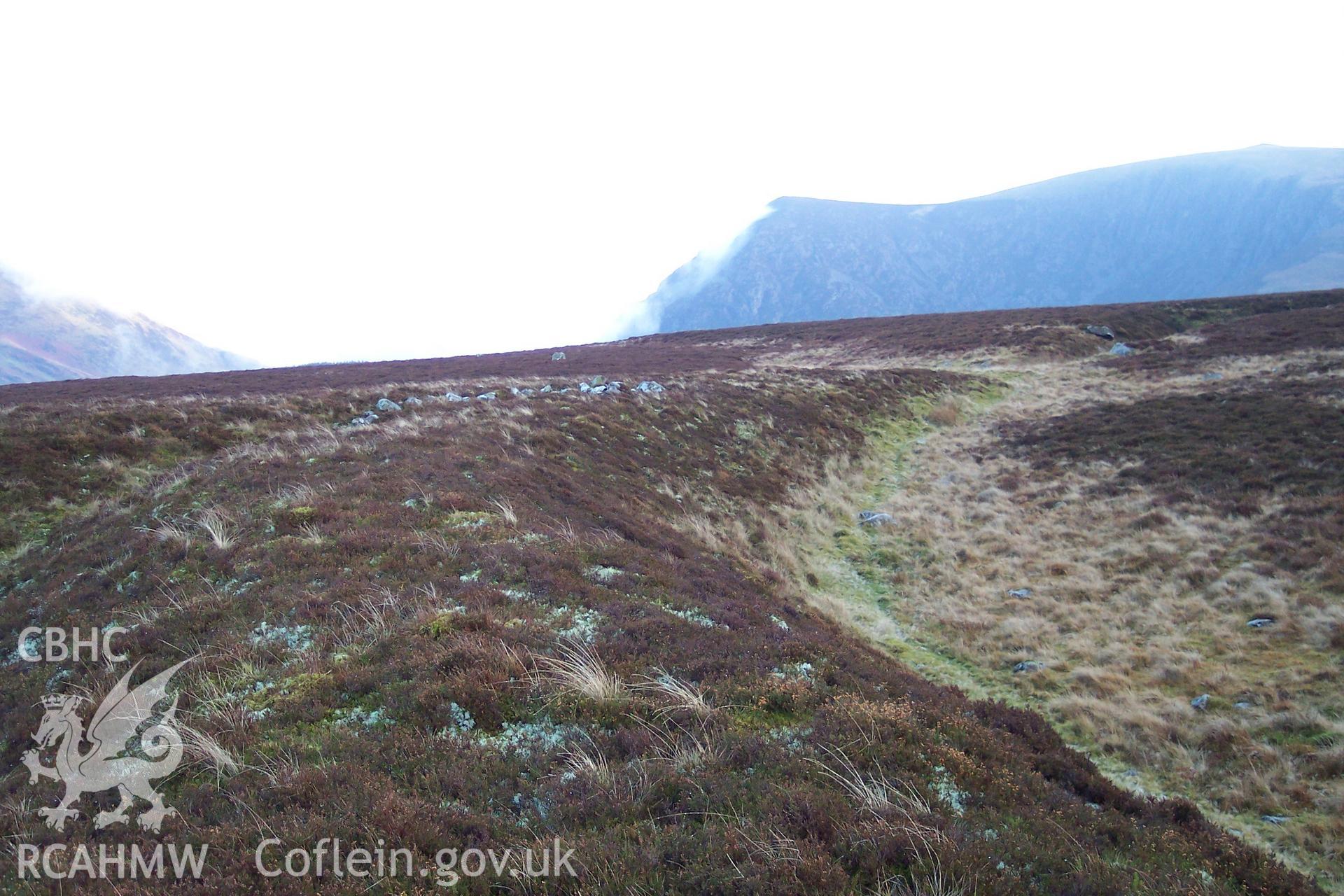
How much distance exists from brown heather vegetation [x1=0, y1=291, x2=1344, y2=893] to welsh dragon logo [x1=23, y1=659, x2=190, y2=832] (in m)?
0.16

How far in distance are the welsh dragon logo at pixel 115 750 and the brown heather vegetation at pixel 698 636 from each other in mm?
164

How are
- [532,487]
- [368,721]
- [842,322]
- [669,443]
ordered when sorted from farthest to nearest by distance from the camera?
[842,322] → [669,443] → [532,487] → [368,721]

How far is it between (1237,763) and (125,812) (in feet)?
41.9

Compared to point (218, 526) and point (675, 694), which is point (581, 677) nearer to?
point (675, 694)

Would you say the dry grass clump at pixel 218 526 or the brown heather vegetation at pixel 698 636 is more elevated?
the dry grass clump at pixel 218 526

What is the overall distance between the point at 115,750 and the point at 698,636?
5.67 m

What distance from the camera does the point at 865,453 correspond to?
27453 mm

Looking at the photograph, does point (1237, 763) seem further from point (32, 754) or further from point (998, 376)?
point (998, 376)

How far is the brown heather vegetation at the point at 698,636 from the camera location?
4344 millimetres

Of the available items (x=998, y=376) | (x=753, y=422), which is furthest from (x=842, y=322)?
(x=753, y=422)

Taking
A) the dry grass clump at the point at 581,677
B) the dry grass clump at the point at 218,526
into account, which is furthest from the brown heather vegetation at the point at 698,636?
the dry grass clump at the point at 218,526

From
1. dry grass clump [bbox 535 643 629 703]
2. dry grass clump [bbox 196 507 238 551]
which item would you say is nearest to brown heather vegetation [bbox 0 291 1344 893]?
dry grass clump [bbox 535 643 629 703]

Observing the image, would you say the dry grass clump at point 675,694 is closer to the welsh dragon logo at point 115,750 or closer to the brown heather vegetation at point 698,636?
the brown heather vegetation at point 698,636

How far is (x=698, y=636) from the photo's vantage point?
7363 millimetres
